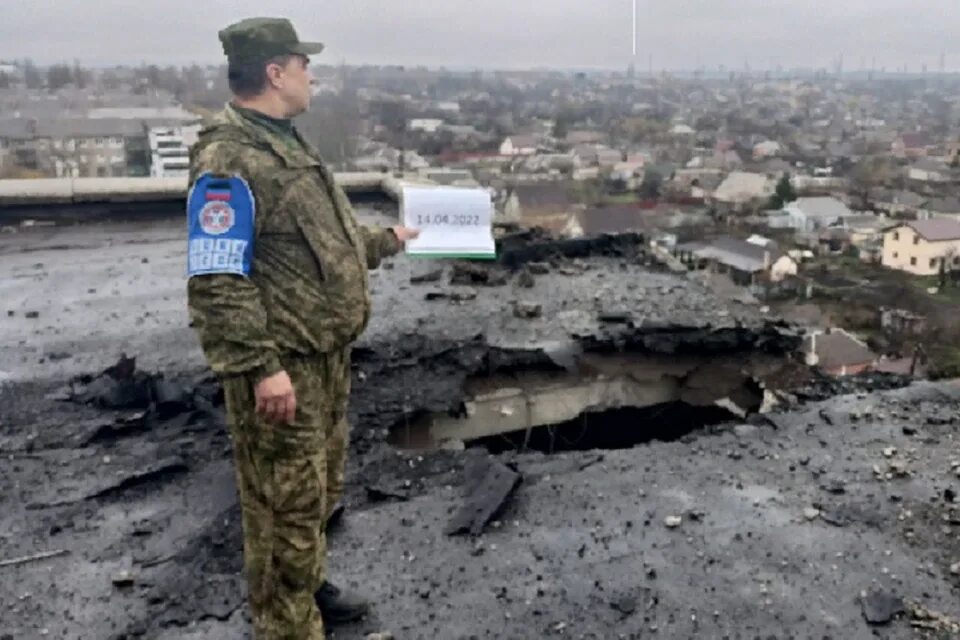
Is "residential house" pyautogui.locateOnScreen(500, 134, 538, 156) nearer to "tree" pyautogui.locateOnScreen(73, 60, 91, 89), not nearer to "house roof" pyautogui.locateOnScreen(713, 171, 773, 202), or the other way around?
"house roof" pyautogui.locateOnScreen(713, 171, 773, 202)

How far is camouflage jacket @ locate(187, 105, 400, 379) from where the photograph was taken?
2.25 meters

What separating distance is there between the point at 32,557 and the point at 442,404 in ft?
6.31

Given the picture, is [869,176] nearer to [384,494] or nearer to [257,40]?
[384,494]

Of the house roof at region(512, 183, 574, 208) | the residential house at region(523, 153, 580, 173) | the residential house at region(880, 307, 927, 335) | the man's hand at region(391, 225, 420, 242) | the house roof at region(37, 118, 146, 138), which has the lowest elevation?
the residential house at region(880, 307, 927, 335)

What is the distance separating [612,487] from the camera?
351 centimetres

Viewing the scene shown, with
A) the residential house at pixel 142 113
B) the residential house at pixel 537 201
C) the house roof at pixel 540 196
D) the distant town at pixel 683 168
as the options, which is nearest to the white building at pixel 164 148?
the distant town at pixel 683 168

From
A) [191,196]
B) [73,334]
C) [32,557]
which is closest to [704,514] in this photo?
Answer: [191,196]

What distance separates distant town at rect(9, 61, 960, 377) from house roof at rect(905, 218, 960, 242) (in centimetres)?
19

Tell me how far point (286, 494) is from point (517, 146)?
7351 centimetres

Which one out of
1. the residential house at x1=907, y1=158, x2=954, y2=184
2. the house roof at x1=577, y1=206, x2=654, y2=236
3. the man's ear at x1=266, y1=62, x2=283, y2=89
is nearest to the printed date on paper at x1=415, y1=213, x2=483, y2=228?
the man's ear at x1=266, y1=62, x2=283, y2=89

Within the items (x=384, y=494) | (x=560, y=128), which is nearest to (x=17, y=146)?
(x=384, y=494)

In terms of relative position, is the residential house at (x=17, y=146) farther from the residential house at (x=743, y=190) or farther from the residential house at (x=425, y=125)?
the residential house at (x=743, y=190)

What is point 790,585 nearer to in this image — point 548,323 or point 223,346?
point 223,346

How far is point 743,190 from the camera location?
→ 205ft
